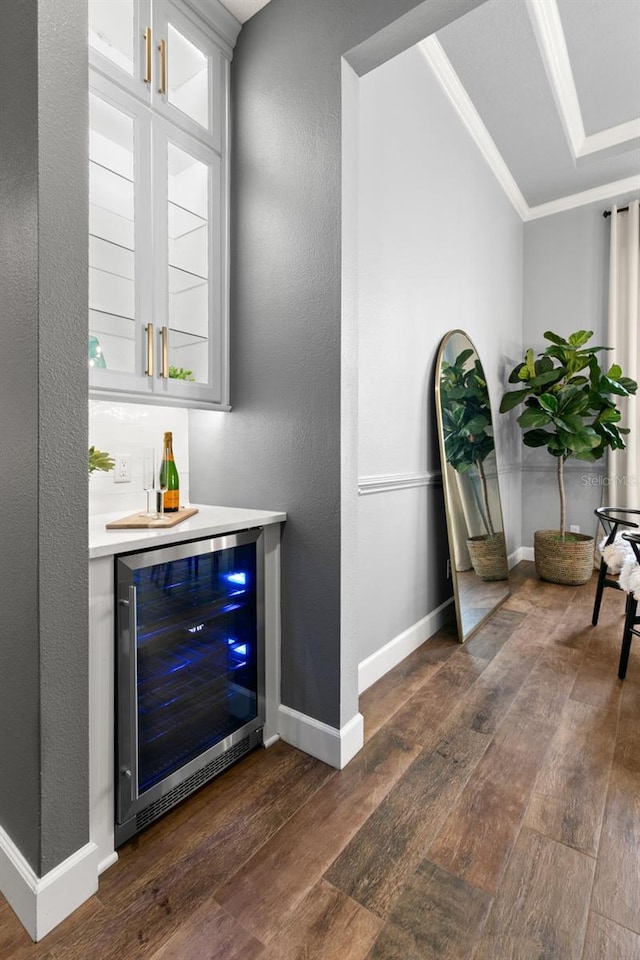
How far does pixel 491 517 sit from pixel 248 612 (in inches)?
91.0

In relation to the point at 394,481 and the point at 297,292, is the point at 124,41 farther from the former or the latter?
the point at 394,481

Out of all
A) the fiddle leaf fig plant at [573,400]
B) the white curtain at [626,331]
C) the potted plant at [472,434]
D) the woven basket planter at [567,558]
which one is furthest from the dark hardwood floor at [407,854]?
the white curtain at [626,331]

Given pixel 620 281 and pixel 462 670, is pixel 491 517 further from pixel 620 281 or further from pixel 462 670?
pixel 620 281

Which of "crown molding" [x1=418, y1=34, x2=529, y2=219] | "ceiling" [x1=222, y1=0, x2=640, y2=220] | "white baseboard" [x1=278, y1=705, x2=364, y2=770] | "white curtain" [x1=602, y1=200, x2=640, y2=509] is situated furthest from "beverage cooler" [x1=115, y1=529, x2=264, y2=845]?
"white curtain" [x1=602, y1=200, x2=640, y2=509]

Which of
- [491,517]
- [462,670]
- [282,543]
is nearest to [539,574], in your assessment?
[491,517]

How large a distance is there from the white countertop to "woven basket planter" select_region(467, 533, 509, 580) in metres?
1.69

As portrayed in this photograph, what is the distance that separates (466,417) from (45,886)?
2978mm

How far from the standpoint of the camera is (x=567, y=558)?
12.8 feet

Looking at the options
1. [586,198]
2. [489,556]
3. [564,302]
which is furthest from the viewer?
[564,302]

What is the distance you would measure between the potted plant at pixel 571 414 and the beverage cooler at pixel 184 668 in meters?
3.04

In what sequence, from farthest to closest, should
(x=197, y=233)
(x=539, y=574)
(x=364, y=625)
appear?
(x=539, y=574), (x=364, y=625), (x=197, y=233)

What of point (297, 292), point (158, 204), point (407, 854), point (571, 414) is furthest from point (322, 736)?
point (571, 414)

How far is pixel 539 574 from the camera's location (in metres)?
4.14

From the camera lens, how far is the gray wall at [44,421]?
43.0 inches
